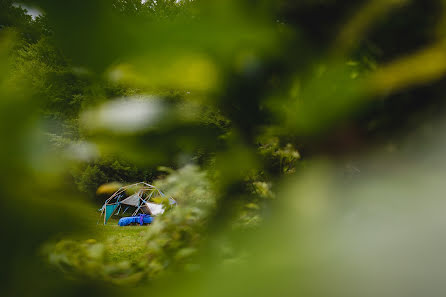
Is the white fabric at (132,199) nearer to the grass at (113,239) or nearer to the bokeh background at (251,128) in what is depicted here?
the grass at (113,239)

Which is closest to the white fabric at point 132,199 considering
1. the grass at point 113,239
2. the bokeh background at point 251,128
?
the grass at point 113,239

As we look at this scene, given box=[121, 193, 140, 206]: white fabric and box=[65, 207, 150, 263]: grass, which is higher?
box=[121, 193, 140, 206]: white fabric

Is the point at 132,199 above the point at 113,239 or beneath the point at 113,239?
above

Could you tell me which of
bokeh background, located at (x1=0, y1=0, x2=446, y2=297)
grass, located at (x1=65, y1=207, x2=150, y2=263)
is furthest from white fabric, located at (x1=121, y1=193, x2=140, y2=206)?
bokeh background, located at (x1=0, y1=0, x2=446, y2=297)

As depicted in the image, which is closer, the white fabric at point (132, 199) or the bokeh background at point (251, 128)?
the bokeh background at point (251, 128)

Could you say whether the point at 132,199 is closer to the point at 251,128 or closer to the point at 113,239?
the point at 113,239

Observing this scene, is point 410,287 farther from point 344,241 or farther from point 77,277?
point 77,277

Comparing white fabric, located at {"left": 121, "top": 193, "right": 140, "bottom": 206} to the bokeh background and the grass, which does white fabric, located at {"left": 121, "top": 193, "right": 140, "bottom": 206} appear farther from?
the bokeh background

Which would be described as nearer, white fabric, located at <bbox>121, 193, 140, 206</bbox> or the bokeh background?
the bokeh background

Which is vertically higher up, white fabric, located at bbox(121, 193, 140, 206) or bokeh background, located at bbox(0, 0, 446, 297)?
white fabric, located at bbox(121, 193, 140, 206)

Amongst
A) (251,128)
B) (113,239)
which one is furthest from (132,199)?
(251,128)

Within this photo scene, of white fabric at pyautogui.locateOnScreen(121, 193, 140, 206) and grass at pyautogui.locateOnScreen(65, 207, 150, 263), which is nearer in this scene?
grass at pyautogui.locateOnScreen(65, 207, 150, 263)
